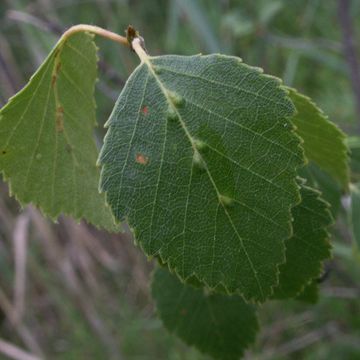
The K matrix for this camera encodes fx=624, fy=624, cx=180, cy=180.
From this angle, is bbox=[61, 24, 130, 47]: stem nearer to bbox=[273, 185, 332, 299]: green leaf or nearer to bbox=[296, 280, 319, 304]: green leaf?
bbox=[273, 185, 332, 299]: green leaf

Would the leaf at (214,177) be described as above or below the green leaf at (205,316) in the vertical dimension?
above

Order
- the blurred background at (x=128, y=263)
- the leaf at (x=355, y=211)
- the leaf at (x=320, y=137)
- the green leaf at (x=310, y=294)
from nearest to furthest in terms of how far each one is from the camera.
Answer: the leaf at (x=320, y=137)
the green leaf at (x=310, y=294)
the leaf at (x=355, y=211)
the blurred background at (x=128, y=263)

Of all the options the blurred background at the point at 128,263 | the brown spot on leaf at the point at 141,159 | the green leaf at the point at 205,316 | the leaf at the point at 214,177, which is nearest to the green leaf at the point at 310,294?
the green leaf at the point at 205,316

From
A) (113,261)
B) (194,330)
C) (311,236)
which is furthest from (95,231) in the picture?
(311,236)

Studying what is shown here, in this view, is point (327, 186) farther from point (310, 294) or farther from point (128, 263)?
point (128, 263)

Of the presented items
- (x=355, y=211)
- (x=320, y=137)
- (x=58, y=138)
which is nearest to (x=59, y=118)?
(x=58, y=138)

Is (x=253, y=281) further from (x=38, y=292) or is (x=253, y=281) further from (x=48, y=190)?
(x=38, y=292)

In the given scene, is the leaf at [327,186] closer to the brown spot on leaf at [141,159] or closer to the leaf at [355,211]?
the leaf at [355,211]

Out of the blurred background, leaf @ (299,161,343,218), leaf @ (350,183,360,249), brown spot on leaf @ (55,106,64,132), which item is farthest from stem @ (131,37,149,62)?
the blurred background
